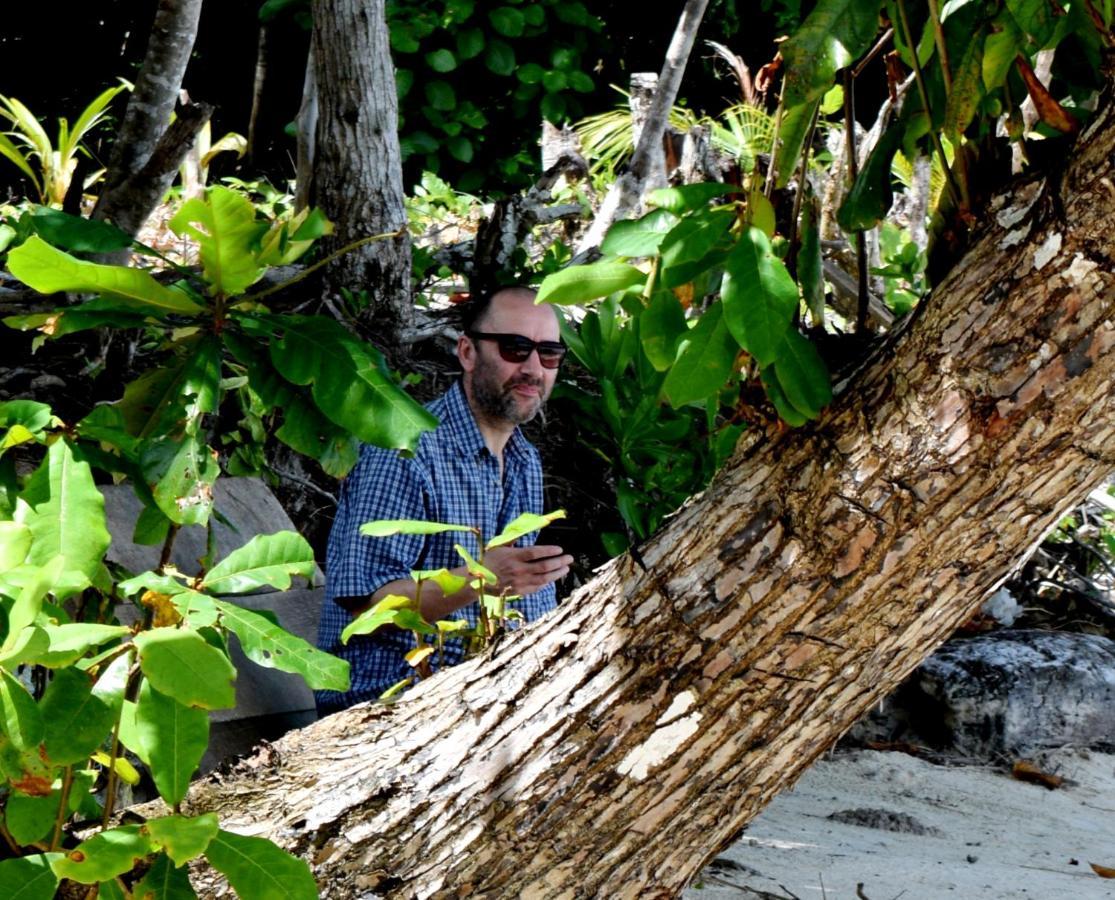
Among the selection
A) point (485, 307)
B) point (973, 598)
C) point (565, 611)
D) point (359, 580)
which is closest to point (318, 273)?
point (485, 307)

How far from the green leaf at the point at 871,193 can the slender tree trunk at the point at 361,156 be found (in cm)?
316

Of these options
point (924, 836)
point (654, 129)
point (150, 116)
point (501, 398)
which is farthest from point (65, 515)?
point (654, 129)

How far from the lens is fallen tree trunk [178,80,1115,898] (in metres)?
1.73

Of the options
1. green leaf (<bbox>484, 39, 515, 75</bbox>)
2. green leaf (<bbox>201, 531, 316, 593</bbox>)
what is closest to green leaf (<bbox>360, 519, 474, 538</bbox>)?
green leaf (<bbox>201, 531, 316, 593</bbox>)

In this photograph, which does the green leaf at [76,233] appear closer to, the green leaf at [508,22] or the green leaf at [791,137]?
the green leaf at [791,137]

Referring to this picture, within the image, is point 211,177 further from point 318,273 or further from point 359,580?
point 359,580

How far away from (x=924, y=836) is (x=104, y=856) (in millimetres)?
2959

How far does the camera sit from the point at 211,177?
815 centimetres

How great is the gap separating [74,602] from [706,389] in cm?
209

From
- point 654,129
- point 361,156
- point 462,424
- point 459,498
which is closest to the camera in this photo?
point 459,498

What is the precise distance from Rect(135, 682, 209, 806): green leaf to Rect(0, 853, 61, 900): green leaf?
0.17 metres

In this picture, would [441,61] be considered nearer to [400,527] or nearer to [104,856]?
[400,527]

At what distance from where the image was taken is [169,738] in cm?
187

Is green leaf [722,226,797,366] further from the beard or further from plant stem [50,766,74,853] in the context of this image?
the beard
